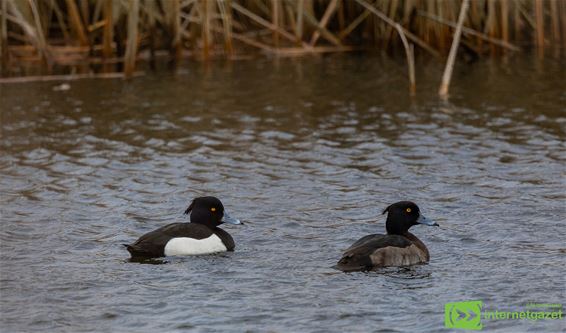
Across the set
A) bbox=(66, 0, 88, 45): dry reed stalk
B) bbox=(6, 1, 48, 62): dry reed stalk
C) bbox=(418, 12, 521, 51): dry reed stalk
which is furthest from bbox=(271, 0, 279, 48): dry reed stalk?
bbox=(6, 1, 48, 62): dry reed stalk

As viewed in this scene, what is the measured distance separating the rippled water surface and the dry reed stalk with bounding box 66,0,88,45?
122 centimetres

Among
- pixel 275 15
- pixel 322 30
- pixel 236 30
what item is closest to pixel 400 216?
pixel 275 15

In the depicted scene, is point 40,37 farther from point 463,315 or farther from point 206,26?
point 463,315

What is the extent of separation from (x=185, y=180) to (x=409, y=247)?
3.77 metres

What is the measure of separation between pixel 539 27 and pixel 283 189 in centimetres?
810

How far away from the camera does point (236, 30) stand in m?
19.9

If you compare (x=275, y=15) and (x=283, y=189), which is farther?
(x=275, y=15)

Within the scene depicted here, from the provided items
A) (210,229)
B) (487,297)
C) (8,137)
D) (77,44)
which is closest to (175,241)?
(210,229)

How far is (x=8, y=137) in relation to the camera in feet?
45.5

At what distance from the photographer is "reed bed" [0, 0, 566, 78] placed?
17.1 meters

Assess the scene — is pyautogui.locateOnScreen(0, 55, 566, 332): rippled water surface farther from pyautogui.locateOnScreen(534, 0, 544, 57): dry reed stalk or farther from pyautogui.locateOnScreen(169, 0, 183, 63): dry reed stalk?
pyautogui.locateOnScreen(534, 0, 544, 57): dry reed stalk

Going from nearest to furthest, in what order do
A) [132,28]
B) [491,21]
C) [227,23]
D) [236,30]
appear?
[132,28]
[227,23]
[491,21]
[236,30]

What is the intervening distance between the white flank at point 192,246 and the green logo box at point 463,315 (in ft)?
7.70

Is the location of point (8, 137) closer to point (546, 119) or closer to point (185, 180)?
point (185, 180)
